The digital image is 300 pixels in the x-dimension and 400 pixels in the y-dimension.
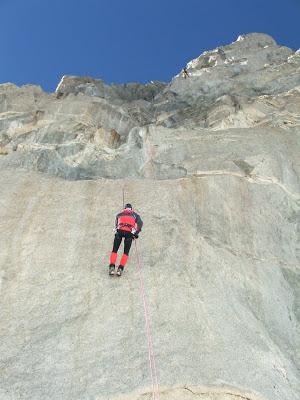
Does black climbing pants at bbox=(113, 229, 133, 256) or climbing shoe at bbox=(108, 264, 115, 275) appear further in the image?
black climbing pants at bbox=(113, 229, 133, 256)

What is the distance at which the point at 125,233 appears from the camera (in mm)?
15117

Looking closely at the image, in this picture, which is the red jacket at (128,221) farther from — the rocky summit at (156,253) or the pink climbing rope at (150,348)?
the pink climbing rope at (150,348)

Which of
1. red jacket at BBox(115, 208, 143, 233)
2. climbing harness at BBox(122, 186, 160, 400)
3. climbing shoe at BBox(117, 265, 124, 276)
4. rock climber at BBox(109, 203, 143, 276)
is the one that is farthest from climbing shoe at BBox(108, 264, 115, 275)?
red jacket at BBox(115, 208, 143, 233)

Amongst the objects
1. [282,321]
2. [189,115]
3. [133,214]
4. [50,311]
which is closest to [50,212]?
[133,214]

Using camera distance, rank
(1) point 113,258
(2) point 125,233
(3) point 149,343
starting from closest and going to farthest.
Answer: (3) point 149,343, (1) point 113,258, (2) point 125,233

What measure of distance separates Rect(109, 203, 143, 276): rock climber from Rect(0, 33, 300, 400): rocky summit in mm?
430

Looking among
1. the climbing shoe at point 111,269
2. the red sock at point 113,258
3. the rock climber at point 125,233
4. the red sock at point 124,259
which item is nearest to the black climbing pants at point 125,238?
the rock climber at point 125,233

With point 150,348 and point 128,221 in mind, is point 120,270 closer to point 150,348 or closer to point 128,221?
point 128,221

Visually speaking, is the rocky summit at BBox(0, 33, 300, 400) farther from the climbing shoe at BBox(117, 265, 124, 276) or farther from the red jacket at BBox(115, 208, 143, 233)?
the red jacket at BBox(115, 208, 143, 233)

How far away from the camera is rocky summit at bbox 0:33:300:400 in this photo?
11.7 metres

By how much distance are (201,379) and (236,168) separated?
472 inches

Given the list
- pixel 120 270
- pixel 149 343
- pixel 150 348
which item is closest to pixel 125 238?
pixel 120 270

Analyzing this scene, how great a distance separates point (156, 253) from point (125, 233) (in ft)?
4.40

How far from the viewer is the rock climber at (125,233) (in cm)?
1463
